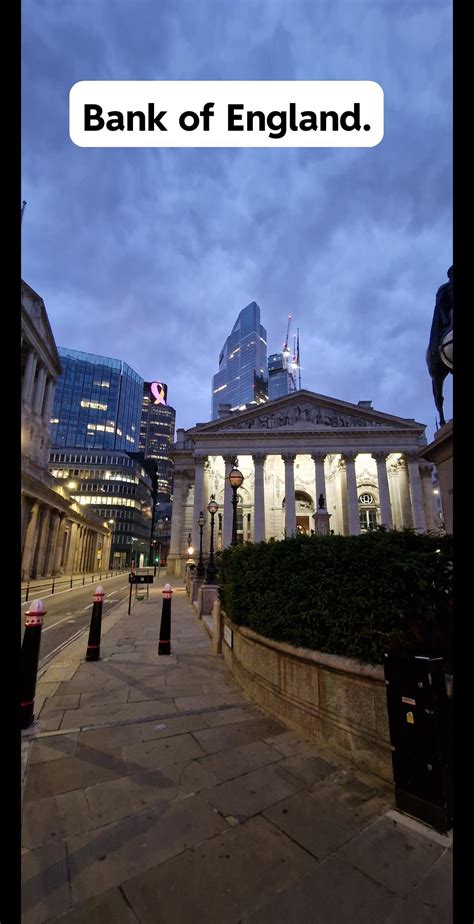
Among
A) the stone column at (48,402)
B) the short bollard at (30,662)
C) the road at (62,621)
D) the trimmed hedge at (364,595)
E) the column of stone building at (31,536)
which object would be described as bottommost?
the road at (62,621)

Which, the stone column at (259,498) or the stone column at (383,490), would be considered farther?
the stone column at (259,498)

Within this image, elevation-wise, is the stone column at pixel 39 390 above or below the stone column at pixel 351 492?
above

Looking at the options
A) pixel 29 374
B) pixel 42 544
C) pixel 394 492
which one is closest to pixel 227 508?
pixel 42 544

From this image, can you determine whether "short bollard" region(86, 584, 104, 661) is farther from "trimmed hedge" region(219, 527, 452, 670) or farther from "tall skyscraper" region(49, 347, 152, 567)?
"tall skyscraper" region(49, 347, 152, 567)

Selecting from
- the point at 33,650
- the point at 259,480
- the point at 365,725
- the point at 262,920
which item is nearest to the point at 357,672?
the point at 365,725

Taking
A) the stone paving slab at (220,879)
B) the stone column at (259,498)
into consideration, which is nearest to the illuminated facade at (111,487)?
the stone column at (259,498)

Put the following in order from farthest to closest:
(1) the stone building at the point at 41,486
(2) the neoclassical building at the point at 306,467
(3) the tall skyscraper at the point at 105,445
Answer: (3) the tall skyscraper at the point at 105,445, (2) the neoclassical building at the point at 306,467, (1) the stone building at the point at 41,486

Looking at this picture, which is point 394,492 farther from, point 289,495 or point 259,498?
point 259,498

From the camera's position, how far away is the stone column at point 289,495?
45.8m

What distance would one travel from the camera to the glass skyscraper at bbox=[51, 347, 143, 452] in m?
130

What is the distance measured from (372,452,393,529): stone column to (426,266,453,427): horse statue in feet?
131

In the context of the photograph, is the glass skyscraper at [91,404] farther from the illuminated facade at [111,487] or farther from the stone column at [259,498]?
the stone column at [259,498]

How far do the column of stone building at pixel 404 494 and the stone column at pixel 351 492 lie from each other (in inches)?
284
